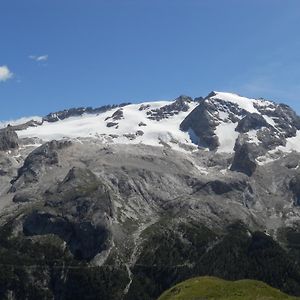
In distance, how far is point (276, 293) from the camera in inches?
2520

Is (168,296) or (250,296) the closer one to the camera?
(250,296)

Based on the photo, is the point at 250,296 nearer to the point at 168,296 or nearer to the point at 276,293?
the point at 276,293

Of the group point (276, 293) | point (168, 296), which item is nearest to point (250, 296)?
point (276, 293)

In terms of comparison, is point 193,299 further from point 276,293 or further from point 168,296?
point 276,293

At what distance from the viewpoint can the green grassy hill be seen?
6059 centimetres

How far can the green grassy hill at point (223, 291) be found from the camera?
199ft

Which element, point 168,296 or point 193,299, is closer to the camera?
point 193,299

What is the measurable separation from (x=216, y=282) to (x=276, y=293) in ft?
22.7

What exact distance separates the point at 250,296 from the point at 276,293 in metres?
5.07

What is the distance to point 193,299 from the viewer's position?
6106cm

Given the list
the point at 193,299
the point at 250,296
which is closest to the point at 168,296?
the point at 193,299

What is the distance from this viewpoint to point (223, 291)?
62.2m

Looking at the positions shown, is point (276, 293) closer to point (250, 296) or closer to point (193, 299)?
point (250, 296)

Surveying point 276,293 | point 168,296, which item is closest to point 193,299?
point 168,296
